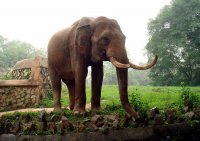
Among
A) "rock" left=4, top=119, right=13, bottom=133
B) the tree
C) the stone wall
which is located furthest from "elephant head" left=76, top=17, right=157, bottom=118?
the tree

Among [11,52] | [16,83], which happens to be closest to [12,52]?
[11,52]

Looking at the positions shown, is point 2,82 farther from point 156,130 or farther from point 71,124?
point 156,130

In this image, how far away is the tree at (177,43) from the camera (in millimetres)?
25281

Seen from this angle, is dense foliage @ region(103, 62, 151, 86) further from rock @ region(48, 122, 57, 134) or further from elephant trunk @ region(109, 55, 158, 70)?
rock @ region(48, 122, 57, 134)

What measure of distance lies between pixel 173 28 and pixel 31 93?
15.9m

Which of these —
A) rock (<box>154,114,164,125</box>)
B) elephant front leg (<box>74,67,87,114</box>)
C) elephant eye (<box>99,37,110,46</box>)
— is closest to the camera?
rock (<box>154,114,164,125</box>)

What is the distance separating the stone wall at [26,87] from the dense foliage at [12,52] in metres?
19.4

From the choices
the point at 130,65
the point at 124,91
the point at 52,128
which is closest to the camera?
the point at 52,128

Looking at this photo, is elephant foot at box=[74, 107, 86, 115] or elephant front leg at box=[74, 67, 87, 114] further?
elephant front leg at box=[74, 67, 87, 114]

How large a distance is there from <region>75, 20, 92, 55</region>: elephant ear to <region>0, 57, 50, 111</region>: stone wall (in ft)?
25.6

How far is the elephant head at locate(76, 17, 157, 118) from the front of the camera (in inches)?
238

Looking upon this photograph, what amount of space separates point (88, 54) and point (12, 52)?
32.5m

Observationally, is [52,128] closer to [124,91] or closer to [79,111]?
[79,111]

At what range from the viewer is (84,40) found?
6883 millimetres
